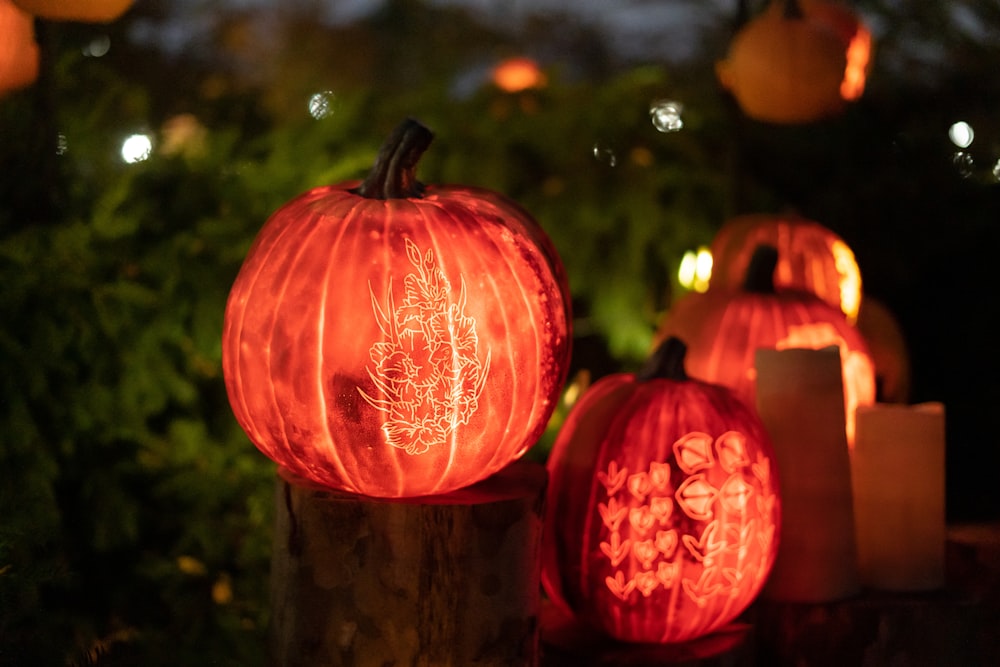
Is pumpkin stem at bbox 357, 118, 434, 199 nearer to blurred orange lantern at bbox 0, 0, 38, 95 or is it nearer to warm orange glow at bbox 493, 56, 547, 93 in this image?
blurred orange lantern at bbox 0, 0, 38, 95

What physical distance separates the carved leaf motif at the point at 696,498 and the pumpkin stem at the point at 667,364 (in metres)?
0.24

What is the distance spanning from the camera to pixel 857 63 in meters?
3.17

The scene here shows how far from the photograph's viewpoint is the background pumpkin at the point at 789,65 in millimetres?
2908

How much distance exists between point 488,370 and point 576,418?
16.8 inches

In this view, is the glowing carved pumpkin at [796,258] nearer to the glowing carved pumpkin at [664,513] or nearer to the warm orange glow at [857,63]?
the warm orange glow at [857,63]

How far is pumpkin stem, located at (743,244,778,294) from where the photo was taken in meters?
2.62

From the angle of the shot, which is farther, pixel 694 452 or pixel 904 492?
pixel 904 492

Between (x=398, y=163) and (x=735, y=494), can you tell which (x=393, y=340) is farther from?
(x=735, y=494)

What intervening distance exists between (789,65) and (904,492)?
124 cm

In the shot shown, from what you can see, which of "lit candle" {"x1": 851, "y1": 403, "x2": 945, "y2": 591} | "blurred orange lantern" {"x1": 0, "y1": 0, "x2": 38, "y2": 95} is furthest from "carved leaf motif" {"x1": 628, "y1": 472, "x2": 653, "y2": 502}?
"blurred orange lantern" {"x1": 0, "y1": 0, "x2": 38, "y2": 95}

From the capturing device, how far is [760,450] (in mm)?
2018

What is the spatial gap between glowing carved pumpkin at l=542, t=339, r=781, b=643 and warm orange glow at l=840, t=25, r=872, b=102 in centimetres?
145

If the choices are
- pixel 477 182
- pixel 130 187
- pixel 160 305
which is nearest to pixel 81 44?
pixel 130 187

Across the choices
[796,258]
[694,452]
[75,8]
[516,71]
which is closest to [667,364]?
[694,452]
